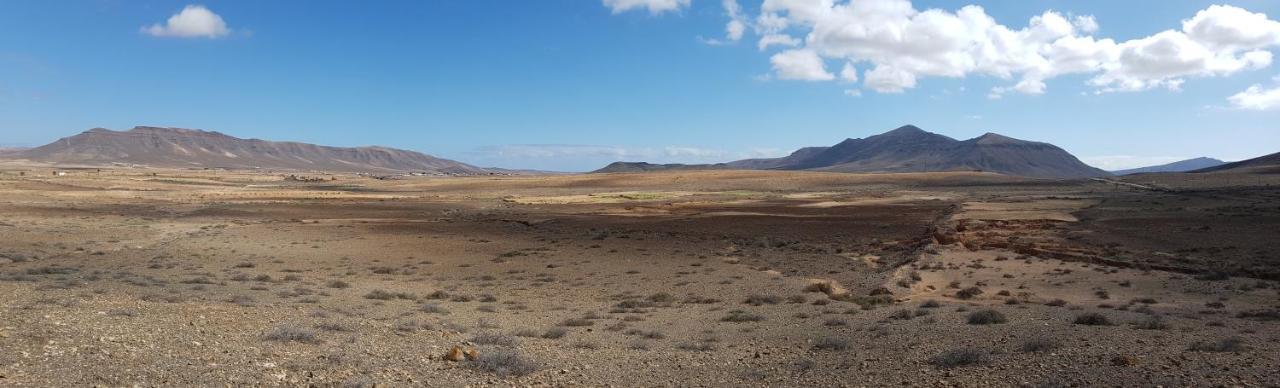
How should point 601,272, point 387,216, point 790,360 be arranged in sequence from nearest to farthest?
point 790,360 < point 601,272 < point 387,216

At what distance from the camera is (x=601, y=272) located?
23.2 metres

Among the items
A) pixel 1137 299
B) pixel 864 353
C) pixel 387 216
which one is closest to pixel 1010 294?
pixel 1137 299

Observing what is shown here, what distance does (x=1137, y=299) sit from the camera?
16406 mm

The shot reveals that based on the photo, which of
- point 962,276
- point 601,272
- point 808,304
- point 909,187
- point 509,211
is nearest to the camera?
point 808,304

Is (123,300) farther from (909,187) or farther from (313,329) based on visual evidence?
(909,187)

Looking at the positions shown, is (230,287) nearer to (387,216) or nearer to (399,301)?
(399,301)

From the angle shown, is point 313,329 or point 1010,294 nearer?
point 313,329

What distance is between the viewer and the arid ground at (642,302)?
888 cm

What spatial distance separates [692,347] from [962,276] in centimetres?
1406

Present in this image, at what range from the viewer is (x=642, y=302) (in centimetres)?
1703

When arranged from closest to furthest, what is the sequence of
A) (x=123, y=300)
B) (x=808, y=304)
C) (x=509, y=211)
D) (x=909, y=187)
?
(x=123, y=300)
(x=808, y=304)
(x=509, y=211)
(x=909, y=187)

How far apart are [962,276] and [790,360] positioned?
1397 cm

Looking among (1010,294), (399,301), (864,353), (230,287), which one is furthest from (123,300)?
(1010,294)

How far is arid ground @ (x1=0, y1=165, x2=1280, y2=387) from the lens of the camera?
8875mm
